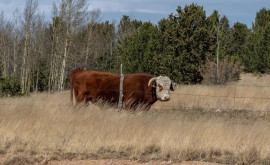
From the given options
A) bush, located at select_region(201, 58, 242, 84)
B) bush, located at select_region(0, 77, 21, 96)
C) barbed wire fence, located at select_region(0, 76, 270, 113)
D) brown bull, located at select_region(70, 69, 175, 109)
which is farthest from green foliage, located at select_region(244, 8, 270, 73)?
brown bull, located at select_region(70, 69, 175, 109)

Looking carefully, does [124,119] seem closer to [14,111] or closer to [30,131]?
[30,131]

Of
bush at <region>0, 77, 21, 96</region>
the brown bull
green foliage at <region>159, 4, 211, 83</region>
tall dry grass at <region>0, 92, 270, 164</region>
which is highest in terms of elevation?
green foliage at <region>159, 4, 211, 83</region>

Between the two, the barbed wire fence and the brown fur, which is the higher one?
the brown fur

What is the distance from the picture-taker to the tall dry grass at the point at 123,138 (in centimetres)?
643

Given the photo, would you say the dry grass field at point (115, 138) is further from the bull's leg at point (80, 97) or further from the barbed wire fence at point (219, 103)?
the barbed wire fence at point (219, 103)

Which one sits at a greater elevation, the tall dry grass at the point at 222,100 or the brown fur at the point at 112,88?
the brown fur at the point at 112,88

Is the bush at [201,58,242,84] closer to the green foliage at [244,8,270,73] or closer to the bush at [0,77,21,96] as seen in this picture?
the bush at [0,77,21,96]

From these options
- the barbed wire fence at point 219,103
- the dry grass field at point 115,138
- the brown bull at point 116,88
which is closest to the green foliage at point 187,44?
the barbed wire fence at point 219,103

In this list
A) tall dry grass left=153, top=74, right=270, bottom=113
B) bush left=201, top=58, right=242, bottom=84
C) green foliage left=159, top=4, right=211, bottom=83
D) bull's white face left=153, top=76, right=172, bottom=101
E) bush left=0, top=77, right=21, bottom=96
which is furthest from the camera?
green foliage left=159, top=4, right=211, bottom=83

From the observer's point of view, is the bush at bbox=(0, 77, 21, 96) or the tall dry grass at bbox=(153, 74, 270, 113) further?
the bush at bbox=(0, 77, 21, 96)

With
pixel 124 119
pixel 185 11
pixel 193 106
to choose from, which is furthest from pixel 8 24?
pixel 124 119

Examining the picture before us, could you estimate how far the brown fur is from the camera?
449 inches

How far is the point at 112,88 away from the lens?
11.5 metres

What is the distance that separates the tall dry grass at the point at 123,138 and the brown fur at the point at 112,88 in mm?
2291
